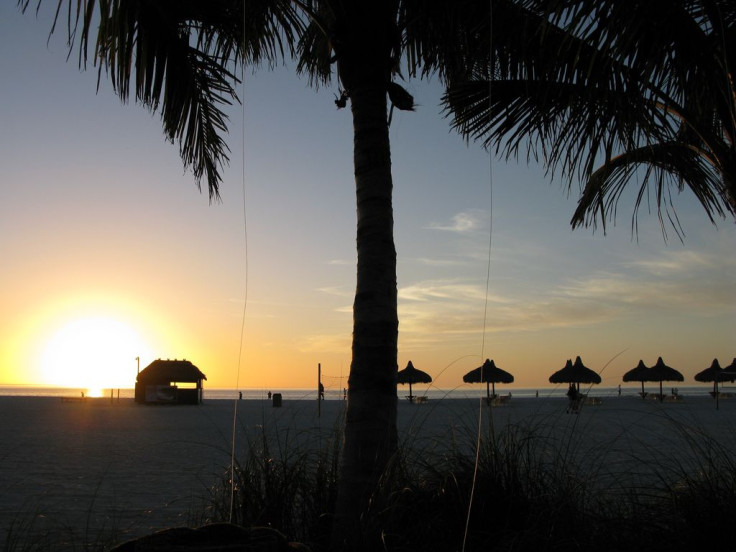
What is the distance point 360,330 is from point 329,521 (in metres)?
1.13

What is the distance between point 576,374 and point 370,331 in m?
29.6

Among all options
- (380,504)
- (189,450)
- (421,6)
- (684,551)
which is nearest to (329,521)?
(380,504)

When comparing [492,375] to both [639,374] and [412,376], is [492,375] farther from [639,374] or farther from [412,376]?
[639,374]

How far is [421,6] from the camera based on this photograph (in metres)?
4.60

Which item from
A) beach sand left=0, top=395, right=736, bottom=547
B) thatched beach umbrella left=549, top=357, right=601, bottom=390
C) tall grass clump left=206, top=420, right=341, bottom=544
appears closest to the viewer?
tall grass clump left=206, top=420, right=341, bottom=544

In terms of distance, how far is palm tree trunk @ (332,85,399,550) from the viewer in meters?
3.62

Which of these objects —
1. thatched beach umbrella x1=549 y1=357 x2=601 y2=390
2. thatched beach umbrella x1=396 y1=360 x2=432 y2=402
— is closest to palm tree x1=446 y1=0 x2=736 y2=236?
thatched beach umbrella x1=549 y1=357 x2=601 y2=390

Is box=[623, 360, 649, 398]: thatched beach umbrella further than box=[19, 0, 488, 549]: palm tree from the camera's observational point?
Yes

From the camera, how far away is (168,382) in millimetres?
36969

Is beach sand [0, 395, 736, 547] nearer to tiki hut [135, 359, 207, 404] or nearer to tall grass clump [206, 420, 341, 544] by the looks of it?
tall grass clump [206, 420, 341, 544]

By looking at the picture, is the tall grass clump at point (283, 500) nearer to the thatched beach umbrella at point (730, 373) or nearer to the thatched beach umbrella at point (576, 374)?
the thatched beach umbrella at point (576, 374)

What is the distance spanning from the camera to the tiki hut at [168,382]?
3469 cm

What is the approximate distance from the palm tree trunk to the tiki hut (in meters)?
32.8

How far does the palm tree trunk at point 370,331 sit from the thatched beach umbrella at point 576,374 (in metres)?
28.4
